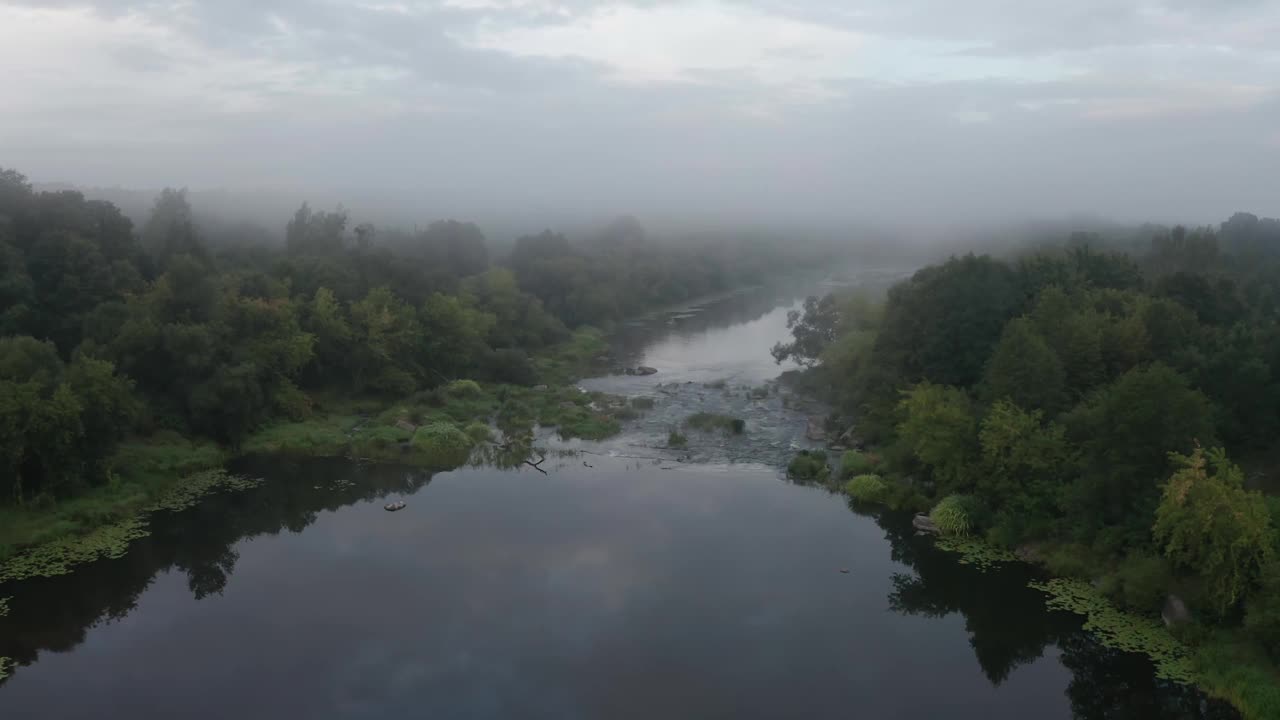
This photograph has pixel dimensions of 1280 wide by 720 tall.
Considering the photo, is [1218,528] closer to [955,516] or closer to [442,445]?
[955,516]

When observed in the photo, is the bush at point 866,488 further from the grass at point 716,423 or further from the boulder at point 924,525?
the grass at point 716,423

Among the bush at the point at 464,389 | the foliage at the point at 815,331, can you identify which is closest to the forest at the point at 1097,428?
the foliage at the point at 815,331

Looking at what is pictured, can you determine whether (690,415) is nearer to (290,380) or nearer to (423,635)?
(290,380)

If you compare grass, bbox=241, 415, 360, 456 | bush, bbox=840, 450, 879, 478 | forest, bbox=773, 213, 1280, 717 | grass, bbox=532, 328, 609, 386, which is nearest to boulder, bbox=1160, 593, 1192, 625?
forest, bbox=773, 213, 1280, 717

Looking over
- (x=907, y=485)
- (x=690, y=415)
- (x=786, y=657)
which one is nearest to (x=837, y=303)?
(x=690, y=415)

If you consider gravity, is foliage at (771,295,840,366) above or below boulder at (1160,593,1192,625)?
above

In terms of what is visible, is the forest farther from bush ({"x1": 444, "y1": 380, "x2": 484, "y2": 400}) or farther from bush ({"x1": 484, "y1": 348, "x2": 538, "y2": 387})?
bush ({"x1": 444, "y1": 380, "x2": 484, "y2": 400})
